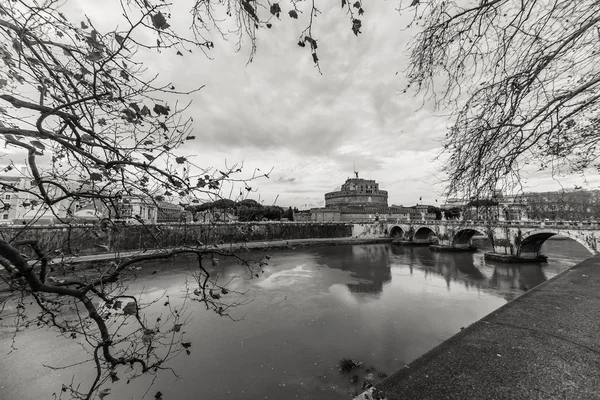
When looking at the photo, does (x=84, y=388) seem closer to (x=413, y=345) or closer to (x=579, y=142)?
(x=413, y=345)

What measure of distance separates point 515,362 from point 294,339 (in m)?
8.03

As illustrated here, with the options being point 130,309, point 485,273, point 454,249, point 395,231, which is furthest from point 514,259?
point 130,309

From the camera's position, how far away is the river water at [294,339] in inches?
257

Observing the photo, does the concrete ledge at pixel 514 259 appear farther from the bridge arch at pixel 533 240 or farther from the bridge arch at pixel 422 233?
the bridge arch at pixel 422 233

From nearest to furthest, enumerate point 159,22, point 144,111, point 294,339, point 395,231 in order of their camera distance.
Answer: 1. point 159,22
2. point 144,111
3. point 294,339
4. point 395,231

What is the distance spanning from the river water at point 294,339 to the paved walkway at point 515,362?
4609 mm

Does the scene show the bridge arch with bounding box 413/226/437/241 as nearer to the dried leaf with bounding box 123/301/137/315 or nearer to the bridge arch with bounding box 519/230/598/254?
the bridge arch with bounding box 519/230/598/254

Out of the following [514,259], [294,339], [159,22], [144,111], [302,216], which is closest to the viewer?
[159,22]

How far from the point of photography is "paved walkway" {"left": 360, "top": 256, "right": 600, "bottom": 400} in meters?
1.84

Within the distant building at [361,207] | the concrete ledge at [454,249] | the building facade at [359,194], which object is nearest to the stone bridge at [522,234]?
the concrete ledge at [454,249]

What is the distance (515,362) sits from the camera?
7.04ft

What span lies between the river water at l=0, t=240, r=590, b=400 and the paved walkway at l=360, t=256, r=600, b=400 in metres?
4.61

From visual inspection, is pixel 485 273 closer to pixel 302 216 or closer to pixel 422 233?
pixel 422 233

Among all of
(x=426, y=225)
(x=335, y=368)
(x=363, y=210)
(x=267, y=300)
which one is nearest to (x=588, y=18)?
(x=335, y=368)
